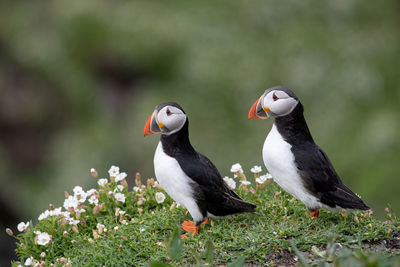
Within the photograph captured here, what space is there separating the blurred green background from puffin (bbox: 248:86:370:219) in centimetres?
327

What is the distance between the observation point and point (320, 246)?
13.7 feet

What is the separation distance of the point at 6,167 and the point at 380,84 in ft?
22.7

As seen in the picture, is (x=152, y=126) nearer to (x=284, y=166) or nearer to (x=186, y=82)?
(x=284, y=166)

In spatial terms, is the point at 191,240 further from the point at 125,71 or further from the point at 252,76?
the point at 125,71

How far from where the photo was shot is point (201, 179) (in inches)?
165

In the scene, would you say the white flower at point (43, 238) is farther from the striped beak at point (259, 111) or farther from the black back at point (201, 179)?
the striped beak at point (259, 111)

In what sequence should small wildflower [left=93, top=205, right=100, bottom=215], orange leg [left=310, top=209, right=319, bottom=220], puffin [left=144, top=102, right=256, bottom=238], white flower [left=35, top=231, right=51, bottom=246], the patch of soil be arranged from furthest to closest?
small wildflower [left=93, top=205, right=100, bottom=215] → white flower [left=35, top=231, right=51, bottom=246] → orange leg [left=310, top=209, right=319, bottom=220] → puffin [left=144, top=102, right=256, bottom=238] → the patch of soil

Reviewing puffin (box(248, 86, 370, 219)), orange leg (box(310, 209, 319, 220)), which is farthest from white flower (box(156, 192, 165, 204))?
orange leg (box(310, 209, 319, 220))

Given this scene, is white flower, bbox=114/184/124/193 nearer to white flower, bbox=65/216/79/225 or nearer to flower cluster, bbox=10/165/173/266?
flower cluster, bbox=10/165/173/266

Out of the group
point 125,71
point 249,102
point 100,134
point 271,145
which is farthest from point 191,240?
point 125,71

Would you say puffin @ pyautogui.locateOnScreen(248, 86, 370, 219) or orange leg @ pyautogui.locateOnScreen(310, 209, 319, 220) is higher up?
puffin @ pyautogui.locateOnScreen(248, 86, 370, 219)

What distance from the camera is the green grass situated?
4117 millimetres

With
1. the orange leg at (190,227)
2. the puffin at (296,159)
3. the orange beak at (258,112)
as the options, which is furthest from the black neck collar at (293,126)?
the orange leg at (190,227)

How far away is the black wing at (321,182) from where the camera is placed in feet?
13.4
